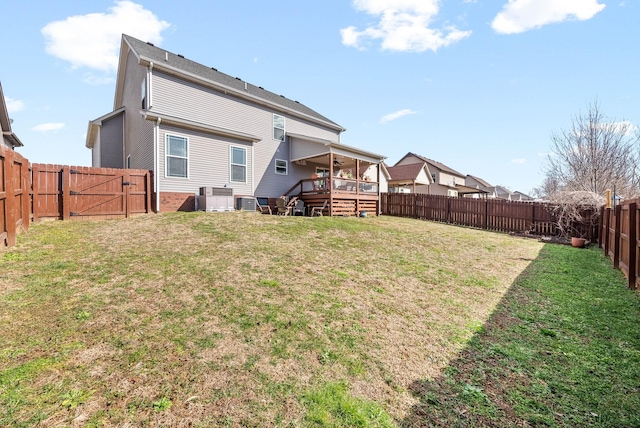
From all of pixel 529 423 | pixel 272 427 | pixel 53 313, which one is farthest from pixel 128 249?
pixel 529 423

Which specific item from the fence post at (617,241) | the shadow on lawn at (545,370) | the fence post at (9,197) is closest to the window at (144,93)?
the fence post at (9,197)

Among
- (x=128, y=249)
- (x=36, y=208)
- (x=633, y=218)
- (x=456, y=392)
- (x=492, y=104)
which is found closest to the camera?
(x=456, y=392)

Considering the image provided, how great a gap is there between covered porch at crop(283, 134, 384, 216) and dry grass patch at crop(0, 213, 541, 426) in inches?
307

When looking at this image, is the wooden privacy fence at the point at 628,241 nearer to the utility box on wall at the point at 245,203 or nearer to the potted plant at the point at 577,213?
the potted plant at the point at 577,213

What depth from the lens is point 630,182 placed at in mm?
17797

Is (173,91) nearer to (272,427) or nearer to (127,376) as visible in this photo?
(127,376)

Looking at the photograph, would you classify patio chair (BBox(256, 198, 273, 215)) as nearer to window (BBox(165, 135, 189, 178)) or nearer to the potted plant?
window (BBox(165, 135, 189, 178))

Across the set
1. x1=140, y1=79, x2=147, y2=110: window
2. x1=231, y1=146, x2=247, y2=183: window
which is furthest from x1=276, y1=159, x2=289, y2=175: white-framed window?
x1=140, y1=79, x2=147, y2=110: window

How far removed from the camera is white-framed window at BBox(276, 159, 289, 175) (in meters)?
16.2

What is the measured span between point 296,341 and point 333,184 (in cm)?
1158

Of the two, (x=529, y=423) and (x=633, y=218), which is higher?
(x=633, y=218)

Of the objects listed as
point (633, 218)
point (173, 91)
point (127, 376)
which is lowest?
point (127, 376)

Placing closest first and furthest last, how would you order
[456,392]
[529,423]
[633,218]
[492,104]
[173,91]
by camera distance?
A: 1. [529,423]
2. [456,392]
3. [633,218]
4. [173,91]
5. [492,104]

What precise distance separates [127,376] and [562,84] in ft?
64.8
